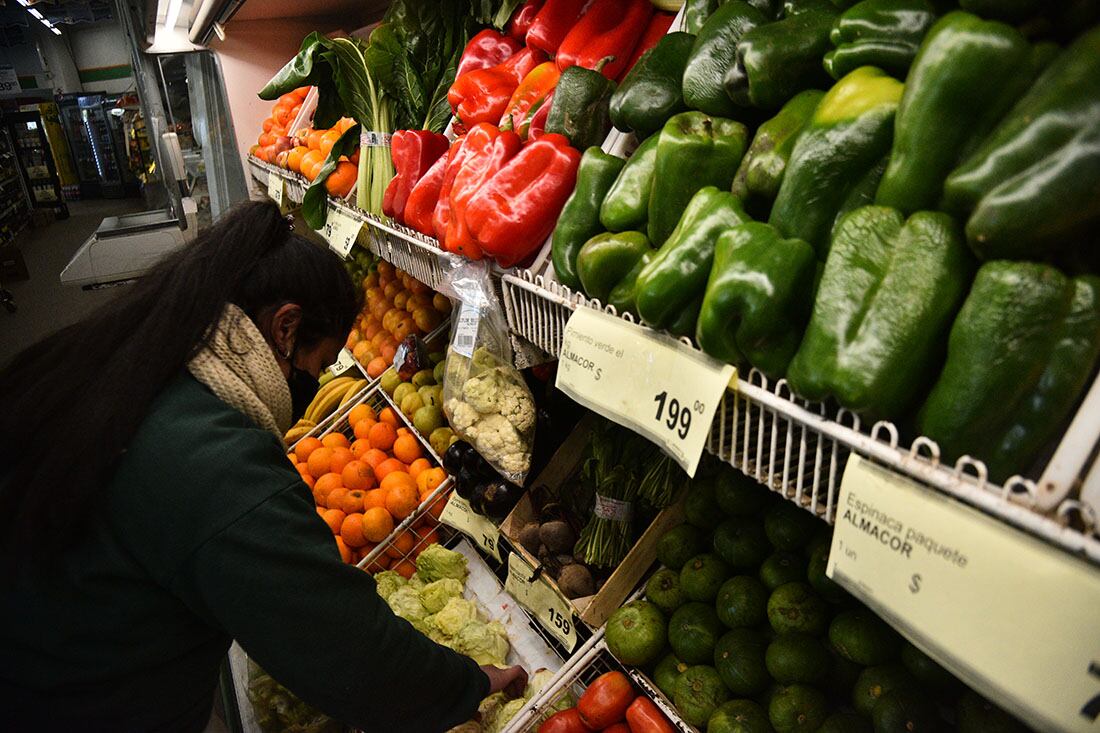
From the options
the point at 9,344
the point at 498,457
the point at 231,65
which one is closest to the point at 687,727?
the point at 498,457

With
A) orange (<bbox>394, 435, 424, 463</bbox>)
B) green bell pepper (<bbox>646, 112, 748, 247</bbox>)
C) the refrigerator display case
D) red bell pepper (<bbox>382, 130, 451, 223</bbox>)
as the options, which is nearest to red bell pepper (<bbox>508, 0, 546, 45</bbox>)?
red bell pepper (<bbox>382, 130, 451, 223</bbox>)

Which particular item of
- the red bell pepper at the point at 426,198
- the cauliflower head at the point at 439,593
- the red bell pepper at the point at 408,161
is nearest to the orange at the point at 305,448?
the cauliflower head at the point at 439,593

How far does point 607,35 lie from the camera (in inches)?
67.4

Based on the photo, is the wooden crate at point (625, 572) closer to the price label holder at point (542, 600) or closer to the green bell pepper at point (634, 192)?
the price label holder at point (542, 600)

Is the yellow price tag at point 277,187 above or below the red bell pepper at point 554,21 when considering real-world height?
below

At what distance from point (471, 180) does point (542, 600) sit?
964 millimetres

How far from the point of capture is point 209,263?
1289mm

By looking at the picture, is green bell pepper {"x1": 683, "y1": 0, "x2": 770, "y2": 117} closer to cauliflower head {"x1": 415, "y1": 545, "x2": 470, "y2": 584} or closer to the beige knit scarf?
the beige knit scarf

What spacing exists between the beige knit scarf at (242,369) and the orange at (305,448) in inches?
56.0

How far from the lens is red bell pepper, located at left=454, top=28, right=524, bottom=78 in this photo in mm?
2201

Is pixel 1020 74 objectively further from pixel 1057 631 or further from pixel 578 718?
pixel 578 718

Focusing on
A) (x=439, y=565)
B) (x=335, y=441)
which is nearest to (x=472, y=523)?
(x=439, y=565)

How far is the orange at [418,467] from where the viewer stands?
7.93 ft

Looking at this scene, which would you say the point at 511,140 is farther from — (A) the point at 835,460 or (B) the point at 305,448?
(B) the point at 305,448
